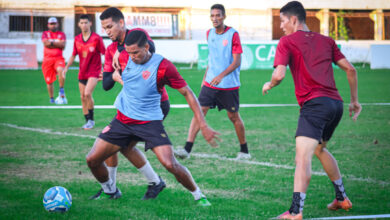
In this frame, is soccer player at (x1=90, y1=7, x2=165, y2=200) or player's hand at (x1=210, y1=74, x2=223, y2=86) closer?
soccer player at (x1=90, y1=7, x2=165, y2=200)

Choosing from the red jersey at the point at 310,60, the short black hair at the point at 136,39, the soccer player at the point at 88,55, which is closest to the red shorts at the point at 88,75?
the soccer player at the point at 88,55

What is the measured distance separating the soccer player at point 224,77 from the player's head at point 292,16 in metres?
2.98

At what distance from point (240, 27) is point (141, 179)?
114 ft

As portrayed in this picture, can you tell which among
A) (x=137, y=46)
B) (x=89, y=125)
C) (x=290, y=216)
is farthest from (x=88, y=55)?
(x=290, y=216)

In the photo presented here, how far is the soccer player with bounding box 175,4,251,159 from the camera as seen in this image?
8156 mm

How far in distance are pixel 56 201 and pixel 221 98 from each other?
12.4 feet

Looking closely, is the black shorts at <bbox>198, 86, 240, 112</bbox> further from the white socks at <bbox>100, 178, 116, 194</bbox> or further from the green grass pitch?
the white socks at <bbox>100, 178, 116, 194</bbox>

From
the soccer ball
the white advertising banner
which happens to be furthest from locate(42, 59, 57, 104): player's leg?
the white advertising banner

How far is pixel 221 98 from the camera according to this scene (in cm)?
827

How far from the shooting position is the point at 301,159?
15.5 ft

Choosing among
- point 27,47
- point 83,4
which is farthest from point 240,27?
point 27,47

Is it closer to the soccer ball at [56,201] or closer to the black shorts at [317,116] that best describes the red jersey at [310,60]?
the black shorts at [317,116]

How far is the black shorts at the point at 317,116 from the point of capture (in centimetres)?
479

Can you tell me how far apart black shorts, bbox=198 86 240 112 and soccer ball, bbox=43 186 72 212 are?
353 centimetres
